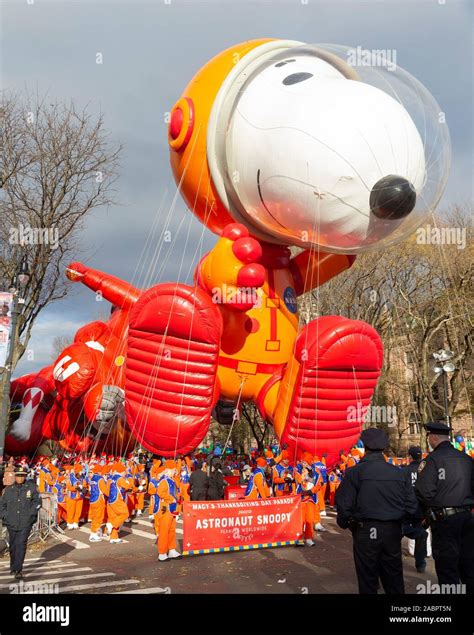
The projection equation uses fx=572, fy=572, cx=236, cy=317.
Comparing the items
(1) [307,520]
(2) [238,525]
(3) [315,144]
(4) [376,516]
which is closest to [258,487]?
(1) [307,520]

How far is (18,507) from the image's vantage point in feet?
23.6

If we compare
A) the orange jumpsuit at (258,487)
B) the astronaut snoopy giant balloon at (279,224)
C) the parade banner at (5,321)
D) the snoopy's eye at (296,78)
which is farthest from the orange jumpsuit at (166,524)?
the snoopy's eye at (296,78)

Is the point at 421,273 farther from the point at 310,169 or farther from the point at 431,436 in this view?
the point at 431,436

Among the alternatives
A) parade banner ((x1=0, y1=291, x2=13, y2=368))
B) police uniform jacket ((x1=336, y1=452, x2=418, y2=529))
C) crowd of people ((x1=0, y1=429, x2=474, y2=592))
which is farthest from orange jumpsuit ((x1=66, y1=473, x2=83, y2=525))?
police uniform jacket ((x1=336, y1=452, x2=418, y2=529))

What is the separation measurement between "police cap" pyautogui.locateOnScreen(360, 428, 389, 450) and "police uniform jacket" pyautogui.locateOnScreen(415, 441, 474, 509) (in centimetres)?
48

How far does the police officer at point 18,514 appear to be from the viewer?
7016mm

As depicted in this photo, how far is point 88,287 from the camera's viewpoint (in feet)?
47.3

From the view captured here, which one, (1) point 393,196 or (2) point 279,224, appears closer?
(1) point 393,196

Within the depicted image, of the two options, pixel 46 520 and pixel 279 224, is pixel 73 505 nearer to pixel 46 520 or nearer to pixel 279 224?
pixel 46 520

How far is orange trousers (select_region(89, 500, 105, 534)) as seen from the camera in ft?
A: 31.8

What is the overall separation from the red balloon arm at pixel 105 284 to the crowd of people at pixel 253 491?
4101mm

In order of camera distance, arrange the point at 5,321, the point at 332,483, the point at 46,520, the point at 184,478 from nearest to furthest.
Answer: the point at 5,321 → the point at 46,520 → the point at 332,483 → the point at 184,478

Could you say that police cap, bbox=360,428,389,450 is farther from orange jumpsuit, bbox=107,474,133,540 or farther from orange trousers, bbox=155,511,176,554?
orange jumpsuit, bbox=107,474,133,540

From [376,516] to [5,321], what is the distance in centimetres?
766
